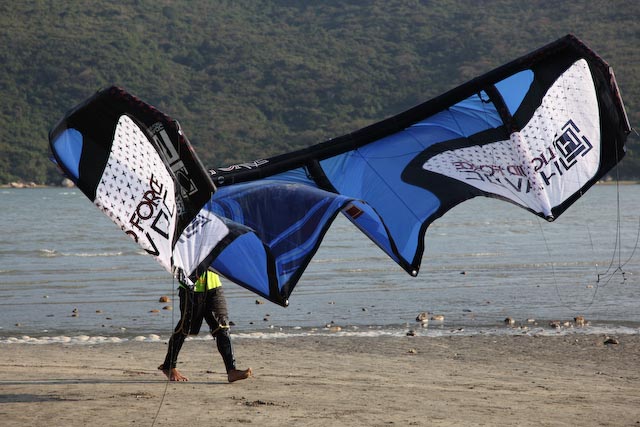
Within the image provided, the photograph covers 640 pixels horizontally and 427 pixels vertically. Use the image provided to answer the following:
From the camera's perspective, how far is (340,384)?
9172 millimetres

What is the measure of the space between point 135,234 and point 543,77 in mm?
3365

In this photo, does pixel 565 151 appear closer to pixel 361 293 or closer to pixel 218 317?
pixel 218 317

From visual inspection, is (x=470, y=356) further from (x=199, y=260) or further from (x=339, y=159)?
(x=199, y=260)

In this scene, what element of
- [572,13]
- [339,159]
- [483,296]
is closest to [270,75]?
[572,13]

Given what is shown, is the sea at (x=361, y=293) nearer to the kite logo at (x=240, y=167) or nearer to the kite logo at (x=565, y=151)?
the kite logo at (x=565, y=151)

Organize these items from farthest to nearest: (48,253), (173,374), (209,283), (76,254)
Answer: (48,253), (76,254), (173,374), (209,283)

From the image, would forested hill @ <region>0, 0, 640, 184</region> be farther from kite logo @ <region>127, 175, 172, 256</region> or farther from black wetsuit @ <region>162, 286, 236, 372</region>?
kite logo @ <region>127, 175, 172, 256</region>

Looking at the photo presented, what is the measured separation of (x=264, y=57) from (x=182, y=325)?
385ft

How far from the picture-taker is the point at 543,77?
744 cm

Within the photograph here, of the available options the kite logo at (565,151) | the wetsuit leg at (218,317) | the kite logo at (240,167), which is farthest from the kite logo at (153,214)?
the kite logo at (565,151)

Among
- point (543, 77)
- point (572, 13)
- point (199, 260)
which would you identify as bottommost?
point (572, 13)

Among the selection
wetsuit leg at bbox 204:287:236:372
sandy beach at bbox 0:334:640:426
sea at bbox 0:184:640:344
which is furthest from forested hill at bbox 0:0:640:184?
wetsuit leg at bbox 204:287:236:372

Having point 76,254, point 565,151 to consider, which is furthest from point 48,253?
point 565,151

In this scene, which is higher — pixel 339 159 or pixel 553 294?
pixel 339 159
